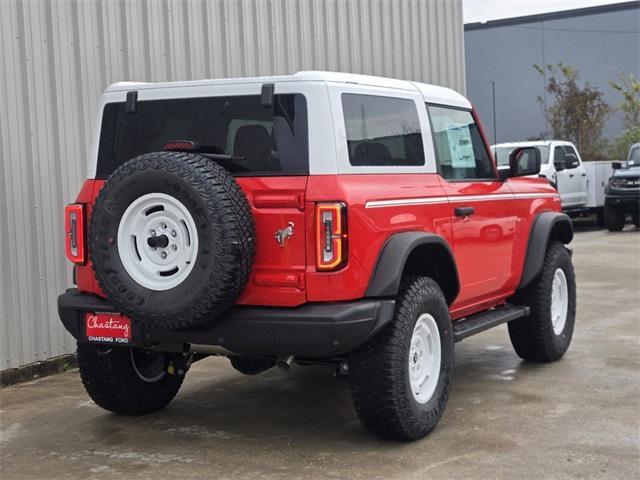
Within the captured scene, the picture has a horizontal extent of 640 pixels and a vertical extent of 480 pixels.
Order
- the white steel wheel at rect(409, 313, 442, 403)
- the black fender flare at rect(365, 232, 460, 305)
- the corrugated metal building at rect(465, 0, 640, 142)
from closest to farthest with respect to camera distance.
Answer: the black fender flare at rect(365, 232, 460, 305), the white steel wheel at rect(409, 313, 442, 403), the corrugated metal building at rect(465, 0, 640, 142)

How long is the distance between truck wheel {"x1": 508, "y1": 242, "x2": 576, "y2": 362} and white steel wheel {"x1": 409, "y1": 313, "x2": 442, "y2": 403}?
1796 millimetres

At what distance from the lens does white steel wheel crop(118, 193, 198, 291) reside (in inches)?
189

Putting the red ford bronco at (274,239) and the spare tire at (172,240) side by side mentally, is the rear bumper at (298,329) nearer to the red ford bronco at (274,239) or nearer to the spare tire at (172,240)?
the red ford bronco at (274,239)

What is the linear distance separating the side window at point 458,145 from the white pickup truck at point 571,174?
38.7 ft

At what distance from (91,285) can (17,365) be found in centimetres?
199

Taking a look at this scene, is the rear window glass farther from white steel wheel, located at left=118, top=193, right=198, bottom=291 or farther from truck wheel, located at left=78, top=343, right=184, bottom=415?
truck wheel, located at left=78, top=343, right=184, bottom=415

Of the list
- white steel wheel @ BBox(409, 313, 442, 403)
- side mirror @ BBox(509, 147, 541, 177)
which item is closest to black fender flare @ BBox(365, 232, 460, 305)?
white steel wheel @ BBox(409, 313, 442, 403)

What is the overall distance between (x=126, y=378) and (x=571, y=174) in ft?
50.9

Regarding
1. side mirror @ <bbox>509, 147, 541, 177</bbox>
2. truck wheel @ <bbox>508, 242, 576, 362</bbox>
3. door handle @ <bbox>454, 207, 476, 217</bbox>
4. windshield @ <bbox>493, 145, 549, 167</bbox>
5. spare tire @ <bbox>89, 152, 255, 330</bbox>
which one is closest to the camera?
spare tire @ <bbox>89, 152, 255, 330</bbox>

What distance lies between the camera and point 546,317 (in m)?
7.09

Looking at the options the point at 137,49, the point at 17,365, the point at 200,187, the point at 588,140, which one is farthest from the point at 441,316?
the point at 588,140

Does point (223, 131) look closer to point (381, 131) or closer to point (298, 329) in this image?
point (381, 131)

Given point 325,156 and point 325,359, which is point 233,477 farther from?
point 325,156

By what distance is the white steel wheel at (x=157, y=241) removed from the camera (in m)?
4.79
